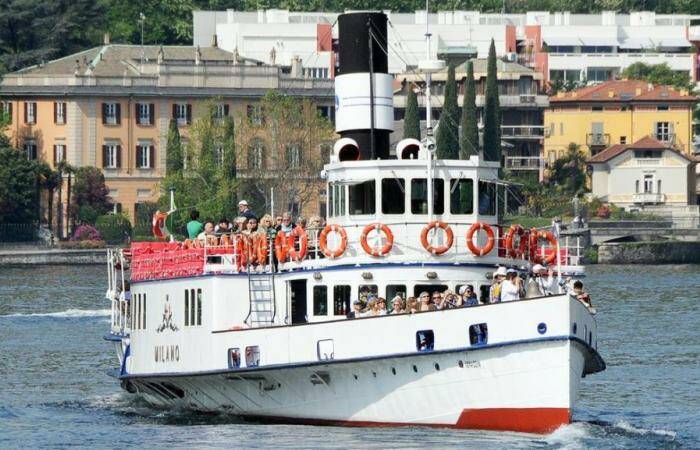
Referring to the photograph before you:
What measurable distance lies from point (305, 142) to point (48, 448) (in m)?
99.3

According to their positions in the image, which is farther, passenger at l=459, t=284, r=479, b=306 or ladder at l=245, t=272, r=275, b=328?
ladder at l=245, t=272, r=275, b=328

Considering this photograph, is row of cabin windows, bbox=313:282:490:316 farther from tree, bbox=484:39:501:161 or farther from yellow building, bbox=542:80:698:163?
yellow building, bbox=542:80:698:163

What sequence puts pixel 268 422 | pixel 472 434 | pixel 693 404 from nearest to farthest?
pixel 472 434
pixel 268 422
pixel 693 404

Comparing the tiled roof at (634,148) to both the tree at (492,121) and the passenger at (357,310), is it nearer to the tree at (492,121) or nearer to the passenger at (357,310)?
the tree at (492,121)

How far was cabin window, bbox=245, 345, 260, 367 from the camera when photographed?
4847cm

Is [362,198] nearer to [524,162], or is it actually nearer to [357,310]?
[357,310]

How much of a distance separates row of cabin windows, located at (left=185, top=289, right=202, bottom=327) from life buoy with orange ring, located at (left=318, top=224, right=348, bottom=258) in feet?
12.0

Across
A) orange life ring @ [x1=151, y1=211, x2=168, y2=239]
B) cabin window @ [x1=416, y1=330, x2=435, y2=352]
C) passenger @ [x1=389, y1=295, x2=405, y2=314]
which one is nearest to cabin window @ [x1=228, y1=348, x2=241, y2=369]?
passenger @ [x1=389, y1=295, x2=405, y2=314]

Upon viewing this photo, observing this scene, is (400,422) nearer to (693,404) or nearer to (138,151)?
(693,404)

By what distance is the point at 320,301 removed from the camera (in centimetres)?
4875

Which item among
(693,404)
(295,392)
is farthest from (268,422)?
(693,404)

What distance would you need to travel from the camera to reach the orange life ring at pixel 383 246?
156 feet

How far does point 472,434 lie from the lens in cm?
4584

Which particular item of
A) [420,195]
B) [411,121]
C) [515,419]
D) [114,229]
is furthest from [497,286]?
[114,229]
